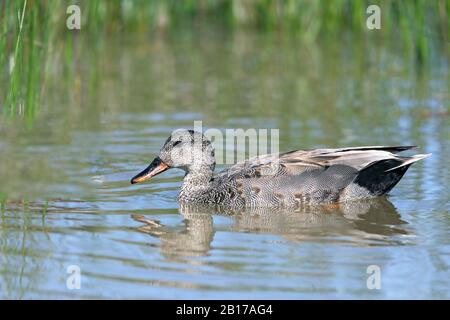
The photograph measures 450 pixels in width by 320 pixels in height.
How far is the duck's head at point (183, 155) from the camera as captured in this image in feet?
28.2

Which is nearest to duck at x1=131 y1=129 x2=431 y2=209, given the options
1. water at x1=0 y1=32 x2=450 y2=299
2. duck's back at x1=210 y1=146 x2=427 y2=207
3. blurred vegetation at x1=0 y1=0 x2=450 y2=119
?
duck's back at x1=210 y1=146 x2=427 y2=207

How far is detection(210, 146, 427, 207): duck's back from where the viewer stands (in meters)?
8.29

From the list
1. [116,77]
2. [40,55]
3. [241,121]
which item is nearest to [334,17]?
[116,77]

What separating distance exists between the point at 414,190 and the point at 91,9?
3.52m

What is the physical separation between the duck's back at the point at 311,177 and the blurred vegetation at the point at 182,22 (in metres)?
1.90

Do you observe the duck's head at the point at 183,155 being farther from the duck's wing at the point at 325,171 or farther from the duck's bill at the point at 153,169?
the duck's wing at the point at 325,171

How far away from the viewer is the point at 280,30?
1750 cm

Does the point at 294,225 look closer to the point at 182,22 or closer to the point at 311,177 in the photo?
the point at 311,177

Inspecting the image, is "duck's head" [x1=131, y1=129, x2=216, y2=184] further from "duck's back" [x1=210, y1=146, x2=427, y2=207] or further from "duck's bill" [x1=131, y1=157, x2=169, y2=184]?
"duck's back" [x1=210, y1=146, x2=427, y2=207]

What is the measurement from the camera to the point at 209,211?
8.32 m

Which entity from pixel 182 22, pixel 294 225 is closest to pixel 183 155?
pixel 294 225

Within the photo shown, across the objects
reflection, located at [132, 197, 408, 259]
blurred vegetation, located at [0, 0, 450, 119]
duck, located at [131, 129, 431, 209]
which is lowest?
reflection, located at [132, 197, 408, 259]

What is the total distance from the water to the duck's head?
255mm
